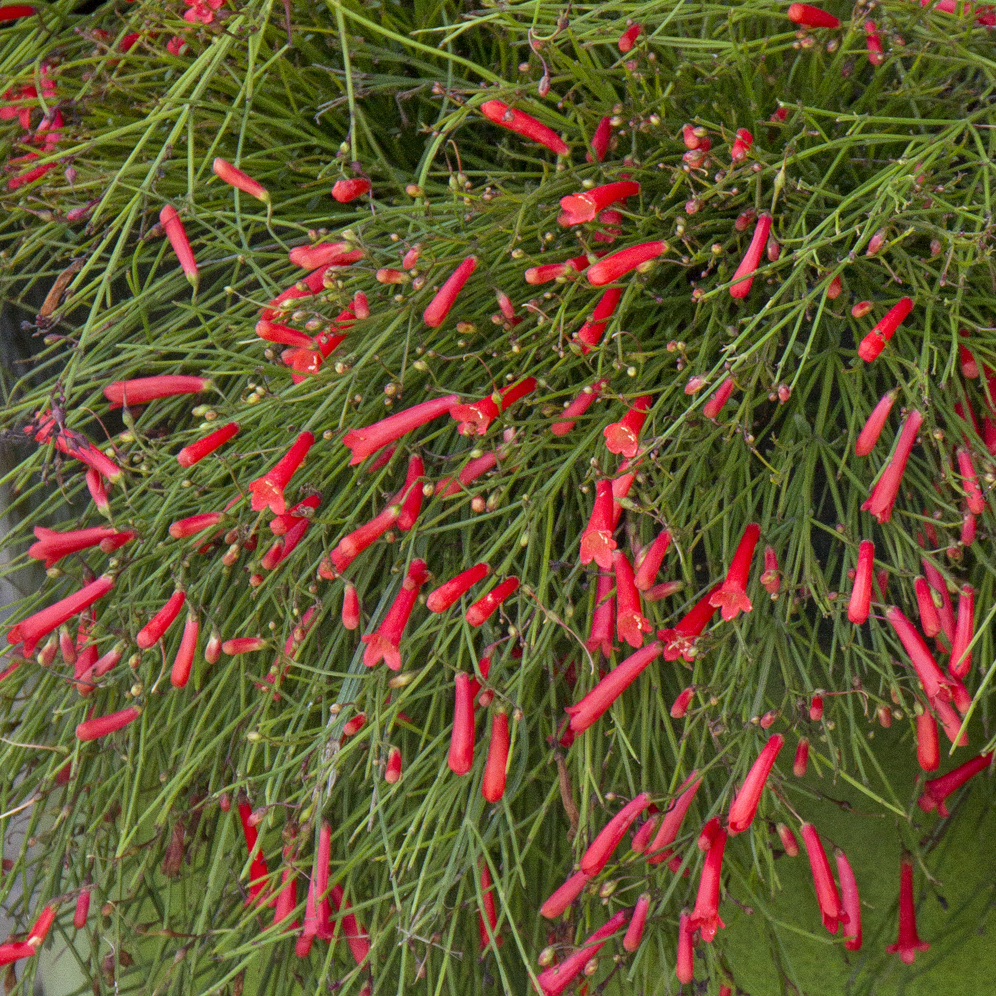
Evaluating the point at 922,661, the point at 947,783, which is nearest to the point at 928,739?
the point at 922,661

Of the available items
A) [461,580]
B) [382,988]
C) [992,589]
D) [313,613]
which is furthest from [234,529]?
[992,589]

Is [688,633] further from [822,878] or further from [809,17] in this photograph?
[809,17]

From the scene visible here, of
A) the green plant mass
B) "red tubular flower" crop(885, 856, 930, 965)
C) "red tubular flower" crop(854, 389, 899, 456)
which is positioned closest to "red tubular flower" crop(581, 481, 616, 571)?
the green plant mass

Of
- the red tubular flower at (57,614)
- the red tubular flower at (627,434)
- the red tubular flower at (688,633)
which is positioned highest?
the red tubular flower at (627,434)

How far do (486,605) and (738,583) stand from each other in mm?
207

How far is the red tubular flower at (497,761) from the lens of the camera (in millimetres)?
774

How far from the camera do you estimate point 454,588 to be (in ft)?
2.60

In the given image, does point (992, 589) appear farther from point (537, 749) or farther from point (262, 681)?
point (262, 681)

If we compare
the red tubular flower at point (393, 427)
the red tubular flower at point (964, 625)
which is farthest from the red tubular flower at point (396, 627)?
the red tubular flower at point (964, 625)

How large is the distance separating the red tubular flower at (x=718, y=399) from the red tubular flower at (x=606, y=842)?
0.33 m

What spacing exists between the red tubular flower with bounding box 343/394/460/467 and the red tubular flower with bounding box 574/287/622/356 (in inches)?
4.6

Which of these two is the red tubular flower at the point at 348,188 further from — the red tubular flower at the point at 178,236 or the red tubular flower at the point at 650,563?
the red tubular flower at the point at 650,563

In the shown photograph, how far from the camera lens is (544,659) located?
0.85 meters

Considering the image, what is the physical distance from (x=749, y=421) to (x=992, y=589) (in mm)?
308
